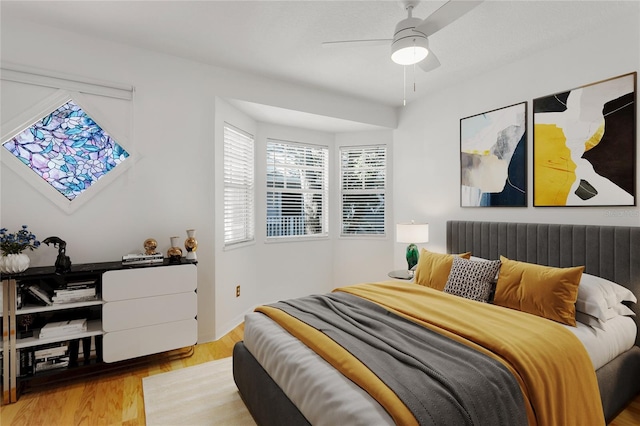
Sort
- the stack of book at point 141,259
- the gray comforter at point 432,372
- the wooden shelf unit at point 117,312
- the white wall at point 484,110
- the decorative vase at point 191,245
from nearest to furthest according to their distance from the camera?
the gray comforter at point 432,372 < the wooden shelf unit at point 117,312 < the white wall at point 484,110 < the stack of book at point 141,259 < the decorative vase at point 191,245

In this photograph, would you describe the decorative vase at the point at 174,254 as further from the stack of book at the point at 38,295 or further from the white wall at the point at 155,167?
the stack of book at the point at 38,295

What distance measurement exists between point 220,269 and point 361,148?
104 inches

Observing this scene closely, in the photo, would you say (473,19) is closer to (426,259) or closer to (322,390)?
(426,259)

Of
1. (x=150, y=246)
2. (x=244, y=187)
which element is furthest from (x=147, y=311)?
(x=244, y=187)

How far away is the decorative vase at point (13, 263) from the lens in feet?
7.30

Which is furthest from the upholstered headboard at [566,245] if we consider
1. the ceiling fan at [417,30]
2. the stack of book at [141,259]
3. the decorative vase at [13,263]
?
the decorative vase at [13,263]

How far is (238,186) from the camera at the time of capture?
382 centimetres

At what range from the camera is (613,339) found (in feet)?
6.80

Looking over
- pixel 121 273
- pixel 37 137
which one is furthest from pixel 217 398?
pixel 37 137

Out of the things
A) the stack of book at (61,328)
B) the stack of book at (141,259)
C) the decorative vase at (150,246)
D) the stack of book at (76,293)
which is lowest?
the stack of book at (61,328)

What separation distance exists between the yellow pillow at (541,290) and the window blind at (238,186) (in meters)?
2.71

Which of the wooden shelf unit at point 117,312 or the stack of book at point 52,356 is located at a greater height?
the wooden shelf unit at point 117,312

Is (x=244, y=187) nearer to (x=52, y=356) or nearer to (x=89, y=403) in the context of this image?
(x=52, y=356)

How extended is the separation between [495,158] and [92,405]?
3953 mm
